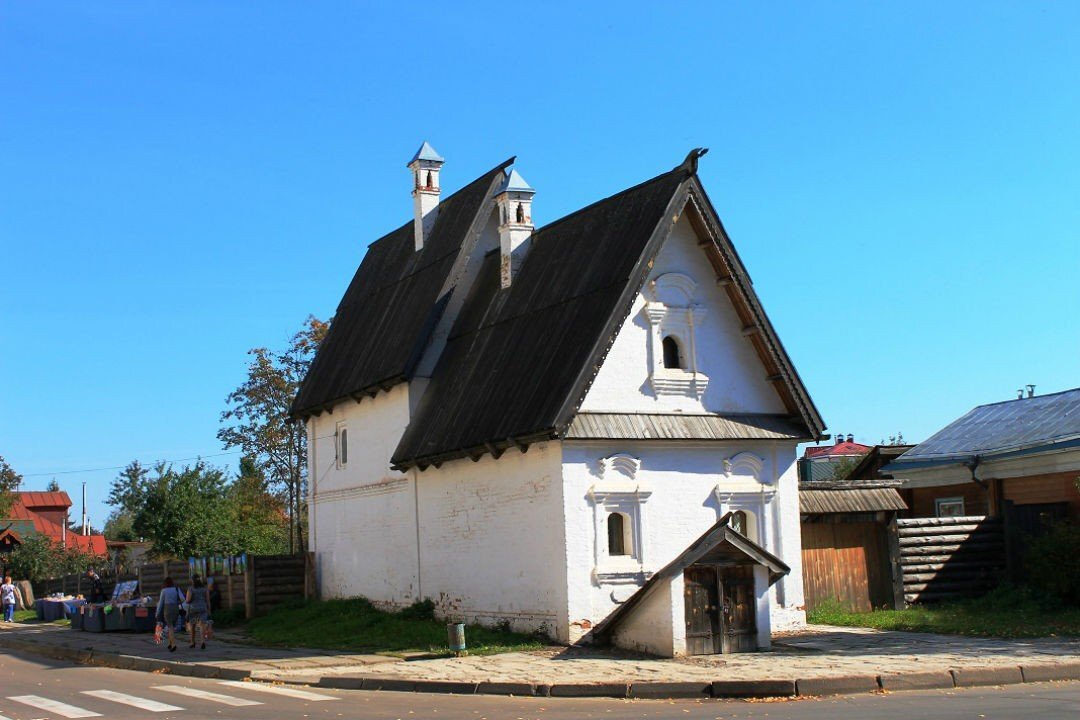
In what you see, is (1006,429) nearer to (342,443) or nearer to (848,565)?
(848,565)

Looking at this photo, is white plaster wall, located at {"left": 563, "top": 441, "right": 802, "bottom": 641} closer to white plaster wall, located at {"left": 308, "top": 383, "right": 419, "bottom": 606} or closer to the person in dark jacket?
white plaster wall, located at {"left": 308, "top": 383, "right": 419, "bottom": 606}

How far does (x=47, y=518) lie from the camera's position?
329 feet

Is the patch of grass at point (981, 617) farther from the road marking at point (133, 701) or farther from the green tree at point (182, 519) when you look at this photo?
the green tree at point (182, 519)

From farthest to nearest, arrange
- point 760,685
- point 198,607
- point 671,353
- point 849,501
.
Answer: point 849,501 < point 198,607 < point 671,353 < point 760,685

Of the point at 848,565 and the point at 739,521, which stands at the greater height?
the point at 739,521

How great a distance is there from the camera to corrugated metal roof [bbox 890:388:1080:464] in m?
28.8

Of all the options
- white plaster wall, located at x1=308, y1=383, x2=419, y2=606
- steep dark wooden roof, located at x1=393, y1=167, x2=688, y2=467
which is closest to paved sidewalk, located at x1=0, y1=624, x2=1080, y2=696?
steep dark wooden roof, located at x1=393, y1=167, x2=688, y2=467

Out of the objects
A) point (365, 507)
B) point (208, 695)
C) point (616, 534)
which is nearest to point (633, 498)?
point (616, 534)

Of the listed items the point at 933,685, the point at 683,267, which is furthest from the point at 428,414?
the point at 933,685

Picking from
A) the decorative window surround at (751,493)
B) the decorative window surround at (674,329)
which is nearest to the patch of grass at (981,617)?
the decorative window surround at (751,493)

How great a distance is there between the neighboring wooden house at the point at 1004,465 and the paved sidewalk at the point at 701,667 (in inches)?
299

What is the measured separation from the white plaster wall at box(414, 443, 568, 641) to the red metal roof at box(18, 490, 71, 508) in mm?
86244

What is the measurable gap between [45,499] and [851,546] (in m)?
92.3

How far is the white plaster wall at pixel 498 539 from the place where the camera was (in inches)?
831
